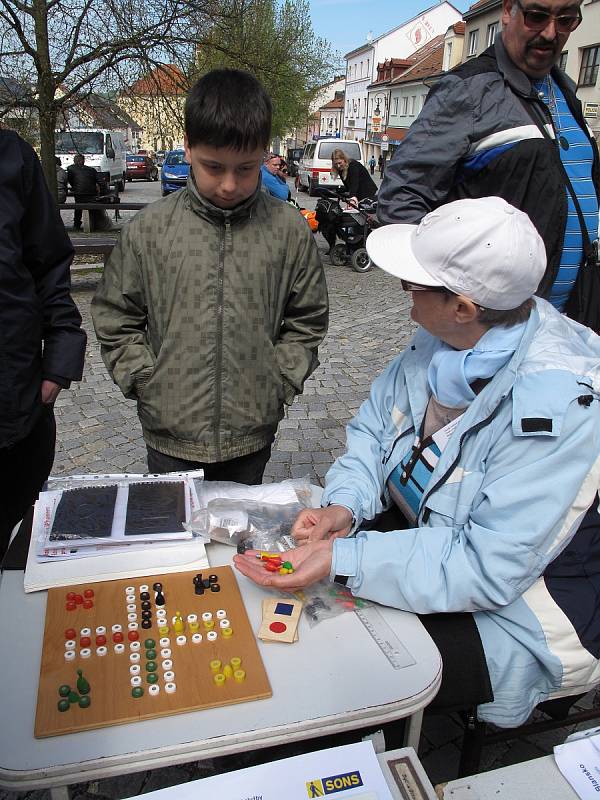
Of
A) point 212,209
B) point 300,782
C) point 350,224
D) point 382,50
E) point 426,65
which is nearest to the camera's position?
point 300,782

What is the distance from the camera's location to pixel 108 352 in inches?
82.2

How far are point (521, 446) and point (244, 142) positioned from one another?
1.14 m

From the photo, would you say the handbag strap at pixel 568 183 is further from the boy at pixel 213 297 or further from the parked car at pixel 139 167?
the parked car at pixel 139 167

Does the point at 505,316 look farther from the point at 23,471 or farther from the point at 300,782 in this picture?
the point at 23,471

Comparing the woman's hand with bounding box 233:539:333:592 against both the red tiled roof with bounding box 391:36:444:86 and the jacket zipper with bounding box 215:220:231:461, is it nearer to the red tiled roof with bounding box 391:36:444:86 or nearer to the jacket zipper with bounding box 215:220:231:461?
the jacket zipper with bounding box 215:220:231:461

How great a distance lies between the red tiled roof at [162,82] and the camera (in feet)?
28.7

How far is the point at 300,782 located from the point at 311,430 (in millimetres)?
3509

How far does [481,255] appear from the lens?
4.91 feet

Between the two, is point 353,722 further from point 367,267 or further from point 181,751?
point 367,267

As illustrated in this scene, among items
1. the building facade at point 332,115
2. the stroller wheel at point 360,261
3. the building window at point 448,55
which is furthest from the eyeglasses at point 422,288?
the building facade at point 332,115

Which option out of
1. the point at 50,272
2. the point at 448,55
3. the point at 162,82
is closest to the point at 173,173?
the point at 162,82

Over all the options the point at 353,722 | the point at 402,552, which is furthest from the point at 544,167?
the point at 353,722

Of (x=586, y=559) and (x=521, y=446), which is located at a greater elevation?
(x=521, y=446)

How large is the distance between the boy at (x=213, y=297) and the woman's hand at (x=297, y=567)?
654 mm
